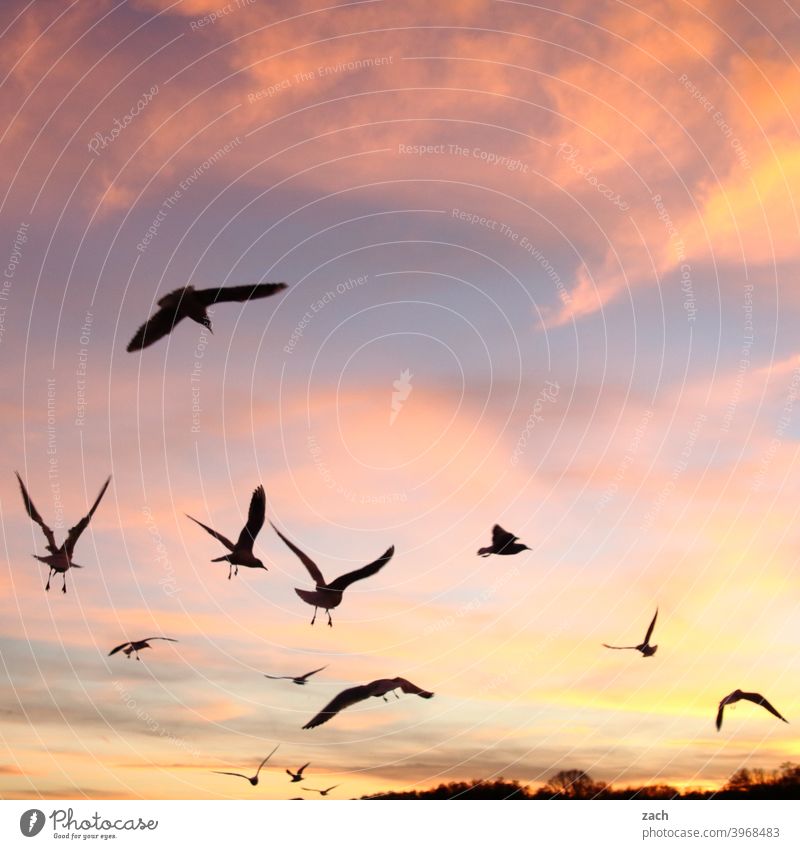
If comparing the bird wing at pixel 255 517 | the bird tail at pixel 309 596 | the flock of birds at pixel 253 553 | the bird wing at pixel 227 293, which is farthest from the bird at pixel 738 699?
Result: the bird wing at pixel 227 293

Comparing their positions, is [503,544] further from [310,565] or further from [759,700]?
[759,700]

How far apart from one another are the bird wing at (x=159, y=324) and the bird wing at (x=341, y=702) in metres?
14.1

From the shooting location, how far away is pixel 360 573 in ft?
127

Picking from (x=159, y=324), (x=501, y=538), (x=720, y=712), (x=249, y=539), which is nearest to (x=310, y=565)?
(x=249, y=539)

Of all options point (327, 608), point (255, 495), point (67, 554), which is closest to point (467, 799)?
point (327, 608)

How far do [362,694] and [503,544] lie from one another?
739 centimetres

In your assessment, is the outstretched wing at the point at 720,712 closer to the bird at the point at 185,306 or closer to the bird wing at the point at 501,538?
the bird wing at the point at 501,538

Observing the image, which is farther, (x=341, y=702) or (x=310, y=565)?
(x=341, y=702)

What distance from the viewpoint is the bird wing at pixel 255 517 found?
36719 millimetres

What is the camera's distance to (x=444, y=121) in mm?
43156
